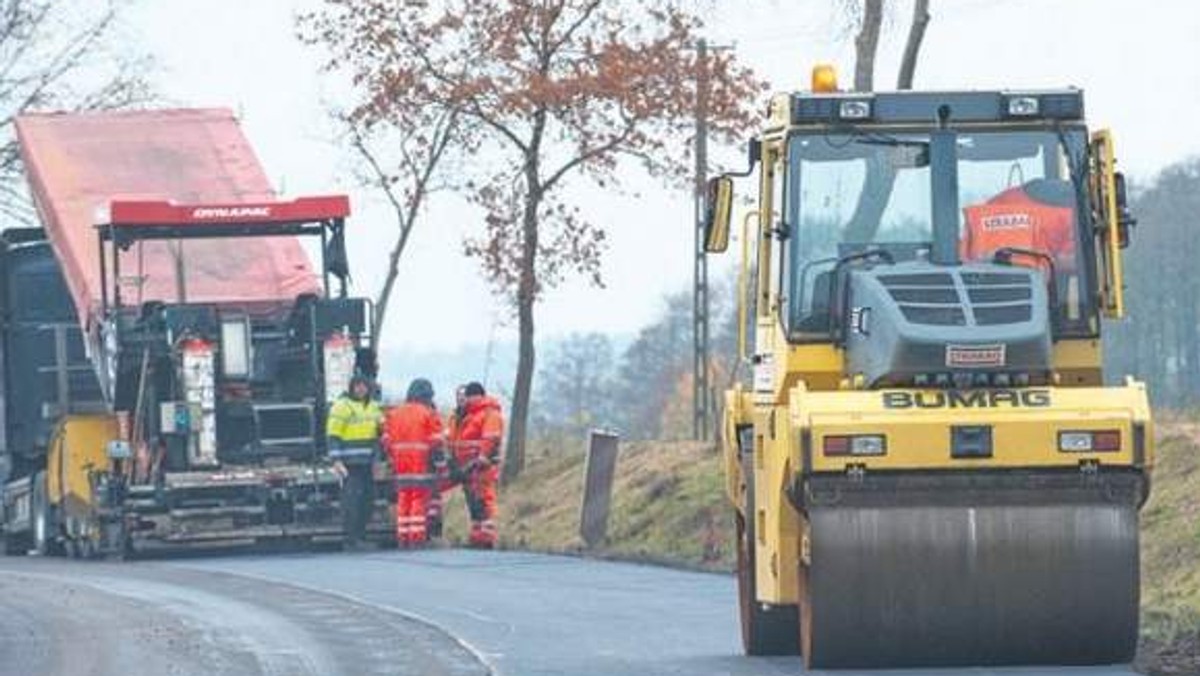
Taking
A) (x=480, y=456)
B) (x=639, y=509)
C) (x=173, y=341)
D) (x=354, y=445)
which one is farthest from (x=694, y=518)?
(x=173, y=341)

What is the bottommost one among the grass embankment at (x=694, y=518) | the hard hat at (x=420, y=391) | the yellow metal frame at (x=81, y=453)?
the grass embankment at (x=694, y=518)

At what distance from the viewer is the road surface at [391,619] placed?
17.9 m

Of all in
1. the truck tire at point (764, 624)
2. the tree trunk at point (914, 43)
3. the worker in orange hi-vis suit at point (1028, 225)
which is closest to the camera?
the worker in orange hi-vis suit at point (1028, 225)

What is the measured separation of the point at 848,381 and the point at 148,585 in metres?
12.0

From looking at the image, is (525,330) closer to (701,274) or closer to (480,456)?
(701,274)

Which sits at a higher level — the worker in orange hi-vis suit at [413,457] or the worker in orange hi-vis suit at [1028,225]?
the worker in orange hi-vis suit at [1028,225]

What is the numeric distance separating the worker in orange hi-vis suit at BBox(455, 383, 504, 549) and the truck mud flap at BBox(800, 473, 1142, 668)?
1635 centimetres

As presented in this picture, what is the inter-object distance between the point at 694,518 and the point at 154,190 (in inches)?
280

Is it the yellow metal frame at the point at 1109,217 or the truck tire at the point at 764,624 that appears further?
the truck tire at the point at 764,624

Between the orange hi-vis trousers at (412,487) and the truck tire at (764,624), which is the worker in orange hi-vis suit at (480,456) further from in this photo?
the truck tire at (764,624)

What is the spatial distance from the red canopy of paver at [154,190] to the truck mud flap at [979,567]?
1786 centimetres

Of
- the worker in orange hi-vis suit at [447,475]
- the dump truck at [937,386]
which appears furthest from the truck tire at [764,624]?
the worker in orange hi-vis suit at [447,475]

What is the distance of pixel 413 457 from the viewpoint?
31578mm

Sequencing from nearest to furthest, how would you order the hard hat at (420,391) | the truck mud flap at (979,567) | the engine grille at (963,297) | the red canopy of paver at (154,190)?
1. the truck mud flap at (979,567)
2. the engine grille at (963,297)
3. the hard hat at (420,391)
4. the red canopy of paver at (154,190)
